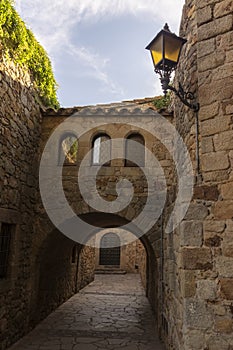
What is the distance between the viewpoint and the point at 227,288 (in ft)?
8.31

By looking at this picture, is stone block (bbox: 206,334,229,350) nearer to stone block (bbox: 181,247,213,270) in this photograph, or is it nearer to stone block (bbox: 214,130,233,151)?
stone block (bbox: 181,247,213,270)

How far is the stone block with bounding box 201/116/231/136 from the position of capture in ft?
8.96

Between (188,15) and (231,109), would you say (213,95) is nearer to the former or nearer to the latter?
(231,109)

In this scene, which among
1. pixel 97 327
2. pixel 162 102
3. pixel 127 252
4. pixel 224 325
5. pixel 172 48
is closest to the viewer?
pixel 224 325

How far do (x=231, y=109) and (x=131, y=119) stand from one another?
3302 millimetres

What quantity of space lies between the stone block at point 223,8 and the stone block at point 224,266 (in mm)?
2468

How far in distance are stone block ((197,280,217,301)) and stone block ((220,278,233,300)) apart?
0.07 meters

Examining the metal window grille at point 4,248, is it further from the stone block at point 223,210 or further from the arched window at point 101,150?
Result: the stone block at point 223,210

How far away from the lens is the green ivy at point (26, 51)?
14.7 ft

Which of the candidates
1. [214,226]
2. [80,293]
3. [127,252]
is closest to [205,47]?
[214,226]

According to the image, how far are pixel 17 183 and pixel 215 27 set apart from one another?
383 centimetres

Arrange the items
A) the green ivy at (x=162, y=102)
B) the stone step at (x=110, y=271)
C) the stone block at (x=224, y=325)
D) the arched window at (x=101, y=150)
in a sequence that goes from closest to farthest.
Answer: the stone block at (x=224, y=325)
the arched window at (x=101, y=150)
the green ivy at (x=162, y=102)
the stone step at (x=110, y=271)

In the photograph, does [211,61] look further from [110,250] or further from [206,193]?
[110,250]

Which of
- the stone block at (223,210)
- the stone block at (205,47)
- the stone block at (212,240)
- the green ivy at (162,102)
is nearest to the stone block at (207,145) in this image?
the stone block at (223,210)
